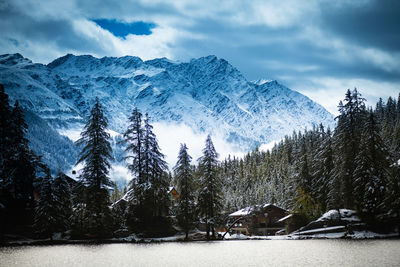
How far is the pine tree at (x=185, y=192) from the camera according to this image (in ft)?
155

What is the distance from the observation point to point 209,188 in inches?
1971

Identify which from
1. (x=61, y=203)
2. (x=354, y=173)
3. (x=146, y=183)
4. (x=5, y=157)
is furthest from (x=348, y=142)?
(x=5, y=157)

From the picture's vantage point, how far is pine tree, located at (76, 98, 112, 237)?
139ft

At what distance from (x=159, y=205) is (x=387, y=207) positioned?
2773 centimetres

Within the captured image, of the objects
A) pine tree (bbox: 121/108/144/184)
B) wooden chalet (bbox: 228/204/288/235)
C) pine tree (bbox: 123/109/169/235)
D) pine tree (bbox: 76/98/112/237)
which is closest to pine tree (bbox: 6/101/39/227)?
pine tree (bbox: 76/98/112/237)

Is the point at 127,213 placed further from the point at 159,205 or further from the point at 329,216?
the point at 329,216

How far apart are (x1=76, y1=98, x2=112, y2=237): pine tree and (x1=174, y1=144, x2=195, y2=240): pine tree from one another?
31.2ft

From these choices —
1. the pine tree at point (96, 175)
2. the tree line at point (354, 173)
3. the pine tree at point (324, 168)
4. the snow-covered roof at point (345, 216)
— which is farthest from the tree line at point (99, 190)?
the pine tree at point (324, 168)

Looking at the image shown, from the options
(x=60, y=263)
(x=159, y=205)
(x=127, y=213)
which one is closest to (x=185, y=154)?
(x=159, y=205)

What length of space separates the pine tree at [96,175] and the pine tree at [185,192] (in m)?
9.50

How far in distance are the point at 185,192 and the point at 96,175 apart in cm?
1194

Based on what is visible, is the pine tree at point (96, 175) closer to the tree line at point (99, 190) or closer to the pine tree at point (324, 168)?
the tree line at point (99, 190)

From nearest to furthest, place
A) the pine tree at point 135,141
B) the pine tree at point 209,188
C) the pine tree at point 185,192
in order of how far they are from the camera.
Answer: the pine tree at point 185,192 < the pine tree at point 209,188 < the pine tree at point 135,141

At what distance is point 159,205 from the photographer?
48062mm
